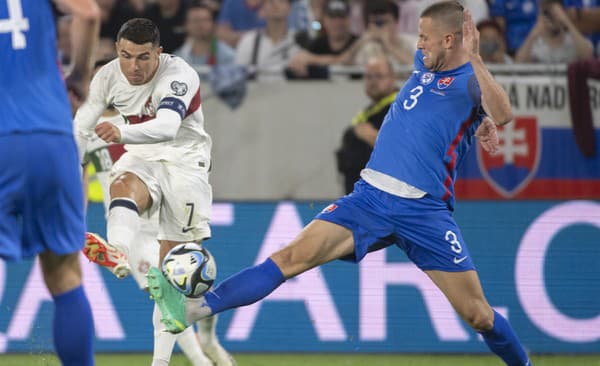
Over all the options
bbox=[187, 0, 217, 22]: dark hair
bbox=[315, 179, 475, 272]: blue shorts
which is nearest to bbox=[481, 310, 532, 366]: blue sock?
bbox=[315, 179, 475, 272]: blue shorts

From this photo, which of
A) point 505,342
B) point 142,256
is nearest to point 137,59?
point 142,256

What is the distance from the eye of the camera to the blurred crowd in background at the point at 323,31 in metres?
10.6

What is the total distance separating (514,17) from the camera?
11.1 metres

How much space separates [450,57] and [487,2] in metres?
5.11

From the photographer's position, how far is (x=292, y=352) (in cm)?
819

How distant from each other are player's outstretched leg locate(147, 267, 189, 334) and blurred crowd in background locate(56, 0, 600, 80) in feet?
15.5

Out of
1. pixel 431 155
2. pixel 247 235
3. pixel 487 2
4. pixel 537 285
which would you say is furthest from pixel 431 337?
pixel 487 2

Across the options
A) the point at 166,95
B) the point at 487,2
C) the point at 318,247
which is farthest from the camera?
the point at 487,2

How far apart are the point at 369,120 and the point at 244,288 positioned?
4106mm

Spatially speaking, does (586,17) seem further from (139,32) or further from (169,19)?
(139,32)

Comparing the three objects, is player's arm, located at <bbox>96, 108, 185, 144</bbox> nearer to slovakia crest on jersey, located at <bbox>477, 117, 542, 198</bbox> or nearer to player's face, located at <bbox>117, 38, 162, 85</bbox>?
player's face, located at <bbox>117, 38, 162, 85</bbox>

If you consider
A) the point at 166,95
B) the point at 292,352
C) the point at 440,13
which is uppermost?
the point at 440,13

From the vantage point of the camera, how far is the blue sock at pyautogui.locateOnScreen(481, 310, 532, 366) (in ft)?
20.6

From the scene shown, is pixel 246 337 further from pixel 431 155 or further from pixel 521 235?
pixel 431 155
